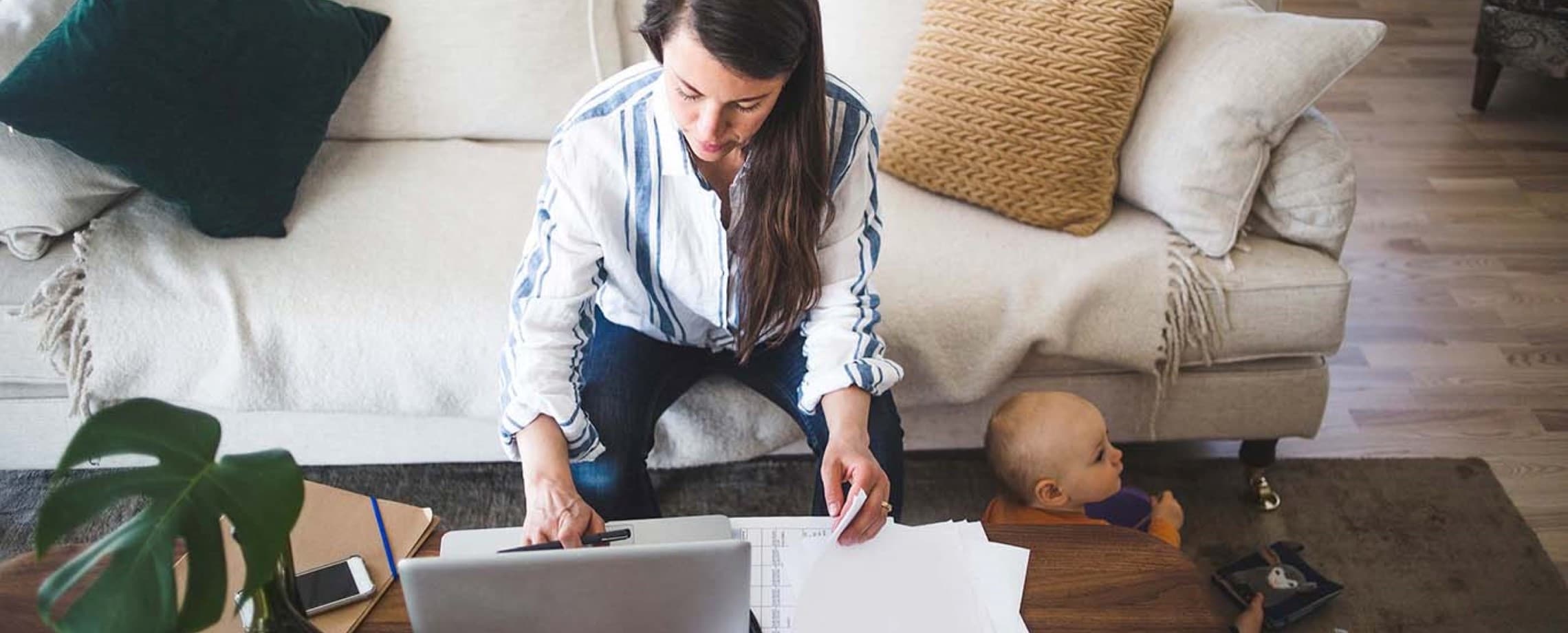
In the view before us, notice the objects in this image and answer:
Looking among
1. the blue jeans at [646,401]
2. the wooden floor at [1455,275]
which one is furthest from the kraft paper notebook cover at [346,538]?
the wooden floor at [1455,275]

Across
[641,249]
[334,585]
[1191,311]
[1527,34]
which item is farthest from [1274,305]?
[1527,34]

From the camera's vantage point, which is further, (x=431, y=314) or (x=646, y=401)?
(x=431, y=314)

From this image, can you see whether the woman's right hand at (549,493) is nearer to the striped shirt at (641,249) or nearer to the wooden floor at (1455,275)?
the striped shirt at (641,249)

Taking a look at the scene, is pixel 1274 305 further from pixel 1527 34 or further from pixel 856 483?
pixel 1527 34

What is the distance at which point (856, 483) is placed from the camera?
48.3 inches

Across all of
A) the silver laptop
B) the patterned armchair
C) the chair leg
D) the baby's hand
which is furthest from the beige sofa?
the chair leg

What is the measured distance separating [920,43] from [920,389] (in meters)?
0.50

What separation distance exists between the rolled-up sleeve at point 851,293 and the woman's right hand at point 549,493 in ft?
0.96

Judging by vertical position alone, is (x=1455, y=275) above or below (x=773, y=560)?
below

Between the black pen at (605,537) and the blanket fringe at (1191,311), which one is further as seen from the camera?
the blanket fringe at (1191,311)

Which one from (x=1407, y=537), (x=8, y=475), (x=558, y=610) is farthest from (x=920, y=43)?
(x=8, y=475)

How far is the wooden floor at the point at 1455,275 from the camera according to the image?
1.99 metres

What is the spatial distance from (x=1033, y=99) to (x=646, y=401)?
68 cm

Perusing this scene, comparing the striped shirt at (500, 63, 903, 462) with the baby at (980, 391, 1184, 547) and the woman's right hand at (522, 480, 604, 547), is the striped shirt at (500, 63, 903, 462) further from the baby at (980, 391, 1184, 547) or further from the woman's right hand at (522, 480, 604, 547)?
the baby at (980, 391, 1184, 547)
